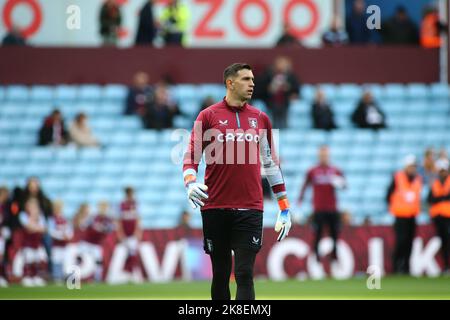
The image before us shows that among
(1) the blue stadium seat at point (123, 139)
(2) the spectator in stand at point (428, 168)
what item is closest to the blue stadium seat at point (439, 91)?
(2) the spectator in stand at point (428, 168)

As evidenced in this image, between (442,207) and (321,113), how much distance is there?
18.0 ft

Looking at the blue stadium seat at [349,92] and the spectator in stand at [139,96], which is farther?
the blue stadium seat at [349,92]

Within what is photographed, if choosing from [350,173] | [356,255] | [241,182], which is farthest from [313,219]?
[241,182]

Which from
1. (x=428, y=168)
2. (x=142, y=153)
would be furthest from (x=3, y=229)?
(x=428, y=168)

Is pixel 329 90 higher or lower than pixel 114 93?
lower

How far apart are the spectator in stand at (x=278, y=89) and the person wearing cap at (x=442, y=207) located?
537cm

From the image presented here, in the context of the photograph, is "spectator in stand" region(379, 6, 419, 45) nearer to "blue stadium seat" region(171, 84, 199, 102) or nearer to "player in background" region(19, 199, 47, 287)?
"blue stadium seat" region(171, 84, 199, 102)

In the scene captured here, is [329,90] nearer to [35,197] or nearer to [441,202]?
[441,202]

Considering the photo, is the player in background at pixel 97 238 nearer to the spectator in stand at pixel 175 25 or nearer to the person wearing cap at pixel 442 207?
the person wearing cap at pixel 442 207

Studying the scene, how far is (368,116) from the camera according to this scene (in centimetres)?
2705

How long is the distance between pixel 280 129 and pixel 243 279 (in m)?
16.0

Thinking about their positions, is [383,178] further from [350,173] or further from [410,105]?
[410,105]

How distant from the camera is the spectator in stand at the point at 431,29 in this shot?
28109 millimetres

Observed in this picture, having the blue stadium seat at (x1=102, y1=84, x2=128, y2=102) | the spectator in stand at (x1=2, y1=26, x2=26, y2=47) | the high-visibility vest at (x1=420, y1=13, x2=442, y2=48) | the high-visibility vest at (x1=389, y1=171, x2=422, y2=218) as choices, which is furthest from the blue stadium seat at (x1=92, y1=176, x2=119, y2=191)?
the high-visibility vest at (x1=420, y1=13, x2=442, y2=48)
